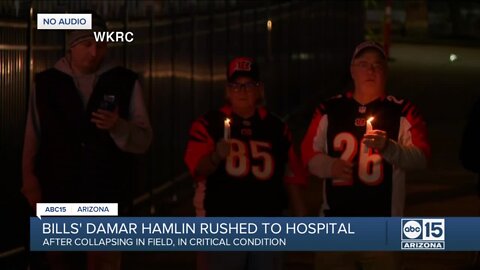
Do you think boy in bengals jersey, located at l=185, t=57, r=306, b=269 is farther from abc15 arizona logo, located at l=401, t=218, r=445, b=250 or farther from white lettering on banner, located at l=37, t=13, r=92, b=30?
white lettering on banner, located at l=37, t=13, r=92, b=30

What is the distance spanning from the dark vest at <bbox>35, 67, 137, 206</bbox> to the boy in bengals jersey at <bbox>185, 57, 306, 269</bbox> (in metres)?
0.57

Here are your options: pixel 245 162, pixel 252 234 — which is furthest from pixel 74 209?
pixel 245 162

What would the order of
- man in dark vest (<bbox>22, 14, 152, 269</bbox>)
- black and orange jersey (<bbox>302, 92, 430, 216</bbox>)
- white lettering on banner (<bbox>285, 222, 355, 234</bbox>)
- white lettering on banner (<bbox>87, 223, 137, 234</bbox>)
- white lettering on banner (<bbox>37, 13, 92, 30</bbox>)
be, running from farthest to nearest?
white lettering on banner (<bbox>37, 13, 92, 30</bbox>), white lettering on banner (<bbox>87, 223, 137, 234</bbox>), man in dark vest (<bbox>22, 14, 152, 269</bbox>), white lettering on banner (<bbox>285, 222, 355, 234</bbox>), black and orange jersey (<bbox>302, 92, 430, 216</bbox>)

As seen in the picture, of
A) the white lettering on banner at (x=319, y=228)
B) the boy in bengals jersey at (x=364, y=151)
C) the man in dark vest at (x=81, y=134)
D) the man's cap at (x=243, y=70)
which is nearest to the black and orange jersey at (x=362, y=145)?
the boy in bengals jersey at (x=364, y=151)

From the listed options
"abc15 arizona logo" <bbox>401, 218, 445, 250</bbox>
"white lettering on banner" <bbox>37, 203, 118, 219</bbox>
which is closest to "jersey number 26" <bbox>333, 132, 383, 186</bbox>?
"abc15 arizona logo" <bbox>401, 218, 445, 250</bbox>

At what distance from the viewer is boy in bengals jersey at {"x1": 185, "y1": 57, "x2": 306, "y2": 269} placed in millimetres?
7633

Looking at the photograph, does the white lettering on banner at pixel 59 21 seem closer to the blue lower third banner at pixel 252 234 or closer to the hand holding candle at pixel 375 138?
the blue lower third banner at pixel 252 234

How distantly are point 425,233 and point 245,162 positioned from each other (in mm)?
1465

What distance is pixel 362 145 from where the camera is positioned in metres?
7.56

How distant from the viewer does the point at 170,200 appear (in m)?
15.1

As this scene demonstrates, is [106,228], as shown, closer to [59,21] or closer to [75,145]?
[75,145]

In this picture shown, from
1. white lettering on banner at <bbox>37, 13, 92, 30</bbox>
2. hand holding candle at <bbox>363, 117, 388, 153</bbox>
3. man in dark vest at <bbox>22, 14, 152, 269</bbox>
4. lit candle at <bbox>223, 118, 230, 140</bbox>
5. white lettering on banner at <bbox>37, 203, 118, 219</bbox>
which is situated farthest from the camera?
white lettering on banner at <bbox>37, 13, 92, 30</bbox>

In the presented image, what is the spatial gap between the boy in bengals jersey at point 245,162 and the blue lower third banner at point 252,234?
0.43 feet

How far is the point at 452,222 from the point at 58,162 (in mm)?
2204
